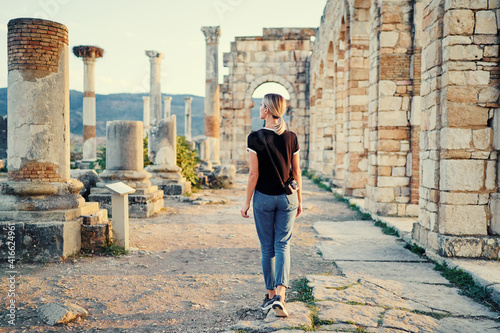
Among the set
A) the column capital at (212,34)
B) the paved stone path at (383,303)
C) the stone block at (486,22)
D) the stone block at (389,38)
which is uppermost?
the column capital at (212,34)

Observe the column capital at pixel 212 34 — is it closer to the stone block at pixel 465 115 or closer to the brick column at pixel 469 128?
the brick column at pixel 469 128

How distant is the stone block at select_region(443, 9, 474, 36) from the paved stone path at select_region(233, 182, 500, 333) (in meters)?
2.72

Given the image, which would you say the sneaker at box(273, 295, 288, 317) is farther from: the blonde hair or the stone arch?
the stone arch

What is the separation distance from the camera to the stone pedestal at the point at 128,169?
334 inches

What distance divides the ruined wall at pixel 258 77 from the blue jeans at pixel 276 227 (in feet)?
63.1

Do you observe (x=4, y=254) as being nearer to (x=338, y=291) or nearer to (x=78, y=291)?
(x=78, y=291)

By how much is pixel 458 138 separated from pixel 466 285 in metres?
1.71

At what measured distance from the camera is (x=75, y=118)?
193 feet

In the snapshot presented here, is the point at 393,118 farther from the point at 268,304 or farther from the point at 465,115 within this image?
the point at 268,304

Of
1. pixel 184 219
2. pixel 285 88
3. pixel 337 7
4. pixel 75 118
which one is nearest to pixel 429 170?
pixel 184 219

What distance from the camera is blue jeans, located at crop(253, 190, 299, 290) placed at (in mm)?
3309

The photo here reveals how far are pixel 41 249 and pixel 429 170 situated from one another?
4803 mm

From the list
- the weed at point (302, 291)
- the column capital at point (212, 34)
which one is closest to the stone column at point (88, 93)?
the column capital at point (212, 34)

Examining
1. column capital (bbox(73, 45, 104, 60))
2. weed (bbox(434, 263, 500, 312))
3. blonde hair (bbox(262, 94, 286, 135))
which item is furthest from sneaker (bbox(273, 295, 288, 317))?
column capital (bbox(73, 45, 104, 60))
